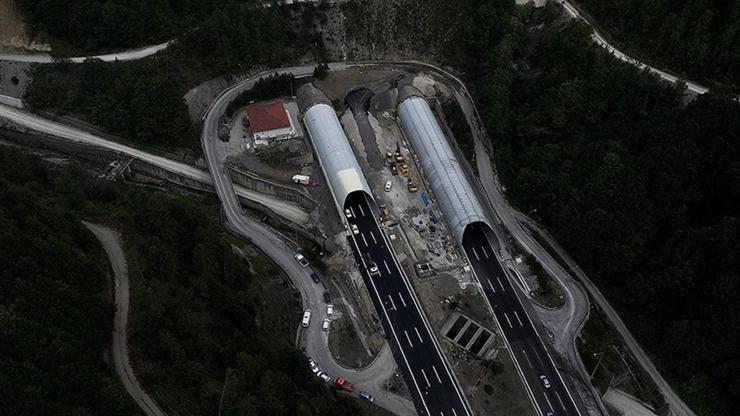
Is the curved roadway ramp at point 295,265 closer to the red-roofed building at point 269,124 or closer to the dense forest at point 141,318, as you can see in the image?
the dense forest at point 141,318

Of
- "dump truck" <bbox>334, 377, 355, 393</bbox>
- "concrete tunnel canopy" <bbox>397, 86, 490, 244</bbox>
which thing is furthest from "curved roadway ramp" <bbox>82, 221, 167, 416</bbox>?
"concrete tunnel canopy" <bbox>397, 86, 490, 244</bbox>

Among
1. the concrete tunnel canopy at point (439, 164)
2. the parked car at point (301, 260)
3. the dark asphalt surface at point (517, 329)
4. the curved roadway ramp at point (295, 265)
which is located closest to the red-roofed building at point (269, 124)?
the curved roadway ramp at point (295, 265)

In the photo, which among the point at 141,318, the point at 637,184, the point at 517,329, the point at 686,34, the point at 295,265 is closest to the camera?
the point at 141,318

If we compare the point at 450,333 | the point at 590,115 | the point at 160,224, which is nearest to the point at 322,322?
the point at 450,333

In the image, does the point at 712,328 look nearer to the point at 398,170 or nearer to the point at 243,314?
the point at 398,170

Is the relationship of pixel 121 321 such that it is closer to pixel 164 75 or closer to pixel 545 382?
pixel 545 382

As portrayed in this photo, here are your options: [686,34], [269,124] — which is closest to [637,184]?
[686,34]

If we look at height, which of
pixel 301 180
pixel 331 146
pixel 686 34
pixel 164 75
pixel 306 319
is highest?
pixel 164 75
